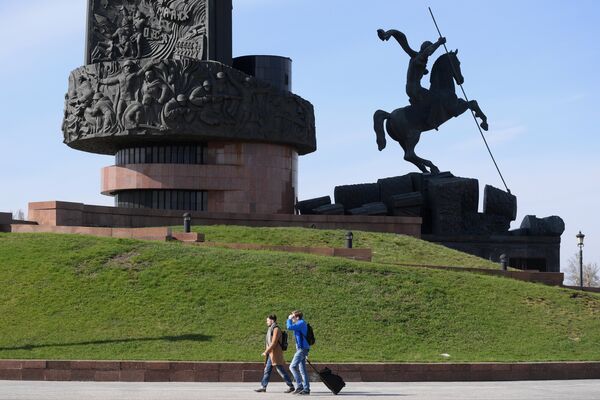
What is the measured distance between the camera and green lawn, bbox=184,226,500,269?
32844 mm

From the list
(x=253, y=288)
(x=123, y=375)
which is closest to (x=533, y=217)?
(x=253, y=288)

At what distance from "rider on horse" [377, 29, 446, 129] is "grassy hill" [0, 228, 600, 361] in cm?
1663

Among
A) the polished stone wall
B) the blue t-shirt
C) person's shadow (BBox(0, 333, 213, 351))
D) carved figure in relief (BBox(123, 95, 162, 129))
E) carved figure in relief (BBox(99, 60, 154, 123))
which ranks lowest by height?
person's shadow (BBox(0, 333, 213, 351))

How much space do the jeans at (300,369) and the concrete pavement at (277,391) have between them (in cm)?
23

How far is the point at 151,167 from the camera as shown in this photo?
137 feet

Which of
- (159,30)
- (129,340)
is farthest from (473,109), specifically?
(129,340)

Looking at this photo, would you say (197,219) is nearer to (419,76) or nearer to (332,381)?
(419,76)

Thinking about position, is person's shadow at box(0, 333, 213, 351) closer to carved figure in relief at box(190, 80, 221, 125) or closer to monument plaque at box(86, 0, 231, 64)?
carved figure in relief at box(190, 80, 221, 125)

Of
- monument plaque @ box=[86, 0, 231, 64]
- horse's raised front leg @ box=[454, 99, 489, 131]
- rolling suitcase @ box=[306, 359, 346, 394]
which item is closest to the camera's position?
rolling suitcase @ box=[306, 359, 346, 394]

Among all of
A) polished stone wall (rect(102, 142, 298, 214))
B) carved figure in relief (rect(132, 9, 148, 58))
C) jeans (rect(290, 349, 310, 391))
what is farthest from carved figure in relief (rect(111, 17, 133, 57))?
jeans (rect(290, 349, 310, 391))

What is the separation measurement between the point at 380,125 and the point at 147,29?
1038 centimetres

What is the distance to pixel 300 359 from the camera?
16922mm

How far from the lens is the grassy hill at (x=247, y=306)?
20.7 metres

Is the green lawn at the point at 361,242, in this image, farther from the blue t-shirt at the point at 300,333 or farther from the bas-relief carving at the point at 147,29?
the blue t-shirt at the point at 300,333
